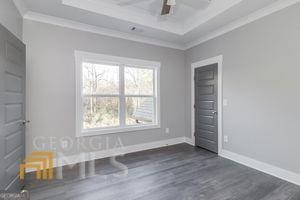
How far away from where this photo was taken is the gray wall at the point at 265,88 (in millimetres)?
2518

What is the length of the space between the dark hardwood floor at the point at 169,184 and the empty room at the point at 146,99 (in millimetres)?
18

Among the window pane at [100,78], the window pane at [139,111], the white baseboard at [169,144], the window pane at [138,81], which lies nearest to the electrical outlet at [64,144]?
the white baseboard at [169,144]

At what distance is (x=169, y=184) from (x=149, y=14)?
3222 millimetres

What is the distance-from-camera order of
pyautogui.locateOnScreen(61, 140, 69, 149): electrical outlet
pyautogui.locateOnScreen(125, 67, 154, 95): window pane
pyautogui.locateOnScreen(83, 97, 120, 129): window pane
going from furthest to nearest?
pyautogui.locateOnScreen(125, 67, 154, 95): window pane → pyautogui.locateOnScreen(83, 97, 120, 129): window pane → pyautogui.locateOnScreen(61, 140, 69, 149): electrical outlet

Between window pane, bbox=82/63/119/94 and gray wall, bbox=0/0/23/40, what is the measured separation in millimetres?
1173

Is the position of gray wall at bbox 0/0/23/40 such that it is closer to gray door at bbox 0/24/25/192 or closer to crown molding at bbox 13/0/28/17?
crown molding at bbox 13/0/28/17

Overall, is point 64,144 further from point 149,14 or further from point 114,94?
point 149,14

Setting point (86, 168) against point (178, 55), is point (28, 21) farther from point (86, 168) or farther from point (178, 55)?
point (178, 55)

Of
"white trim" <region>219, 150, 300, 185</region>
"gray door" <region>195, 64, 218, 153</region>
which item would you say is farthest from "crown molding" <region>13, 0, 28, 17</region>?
"white trim" <region>219, 150, 300, 185</region>

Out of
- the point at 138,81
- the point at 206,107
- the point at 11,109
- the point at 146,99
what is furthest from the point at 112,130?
the point at 206,107

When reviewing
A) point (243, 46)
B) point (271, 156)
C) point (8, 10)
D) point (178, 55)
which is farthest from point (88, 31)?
point (271, 156)

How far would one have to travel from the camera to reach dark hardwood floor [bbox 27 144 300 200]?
2.16m

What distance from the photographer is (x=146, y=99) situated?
4.24 m

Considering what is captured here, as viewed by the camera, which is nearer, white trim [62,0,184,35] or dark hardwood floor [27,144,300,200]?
dark hardwood floor [27,144,300,200]
